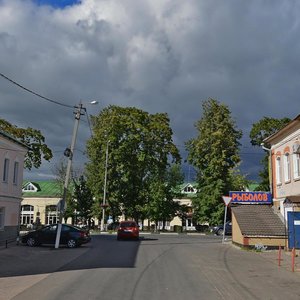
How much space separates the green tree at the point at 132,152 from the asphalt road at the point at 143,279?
35.3 m

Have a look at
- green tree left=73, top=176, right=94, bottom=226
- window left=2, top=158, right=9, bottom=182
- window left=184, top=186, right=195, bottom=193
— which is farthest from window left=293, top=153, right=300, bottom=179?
window left=184, top=186, right=195, bottom=193

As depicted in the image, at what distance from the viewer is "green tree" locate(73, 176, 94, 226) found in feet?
208

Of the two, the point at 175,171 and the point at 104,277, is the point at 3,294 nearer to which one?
the point at 104,277

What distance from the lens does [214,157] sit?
5272cm

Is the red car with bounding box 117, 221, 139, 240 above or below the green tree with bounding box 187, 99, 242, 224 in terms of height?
below

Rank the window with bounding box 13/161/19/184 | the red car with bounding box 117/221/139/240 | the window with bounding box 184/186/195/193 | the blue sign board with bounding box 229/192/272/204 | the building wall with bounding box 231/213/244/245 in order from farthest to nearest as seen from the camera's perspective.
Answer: the window with bounding box 184/186/195/193, the red car with bounding box 117/221/139/240, the window with bounding box 13/161/19/184, the blue sign board with bounding box 229/192/272/204, the building wall with bounding box 231/213/244/245

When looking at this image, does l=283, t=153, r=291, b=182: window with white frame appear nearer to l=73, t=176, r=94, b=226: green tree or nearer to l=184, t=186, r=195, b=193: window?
l=73, t=176, r=94, b=226: green tree

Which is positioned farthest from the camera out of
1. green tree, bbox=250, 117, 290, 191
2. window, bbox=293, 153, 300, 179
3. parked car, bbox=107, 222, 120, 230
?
parked car, bbox=107, 222, 120, 230

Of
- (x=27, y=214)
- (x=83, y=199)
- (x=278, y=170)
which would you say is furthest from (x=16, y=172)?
(x=27, y=214)

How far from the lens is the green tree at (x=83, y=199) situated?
208ft

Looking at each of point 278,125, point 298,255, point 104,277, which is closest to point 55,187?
point 278,125

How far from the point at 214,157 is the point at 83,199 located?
21.0 metres

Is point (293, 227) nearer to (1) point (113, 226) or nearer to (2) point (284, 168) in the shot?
(2) point (284, 168)

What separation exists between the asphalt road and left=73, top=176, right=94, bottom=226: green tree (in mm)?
43583
